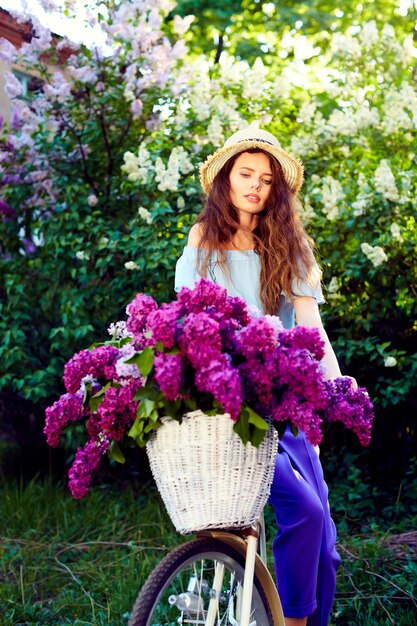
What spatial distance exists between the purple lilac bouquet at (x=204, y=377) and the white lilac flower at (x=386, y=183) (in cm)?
272

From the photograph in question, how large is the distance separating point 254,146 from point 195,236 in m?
0.37

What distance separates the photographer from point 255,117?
18.4ft

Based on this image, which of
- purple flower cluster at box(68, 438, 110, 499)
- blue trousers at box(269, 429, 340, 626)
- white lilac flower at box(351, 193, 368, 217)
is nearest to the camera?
purple flower cluster at box(68, 438, 110, 499)

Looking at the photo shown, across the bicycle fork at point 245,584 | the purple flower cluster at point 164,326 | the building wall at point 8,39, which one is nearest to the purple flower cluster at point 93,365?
the purple flower cluster at point 164,326

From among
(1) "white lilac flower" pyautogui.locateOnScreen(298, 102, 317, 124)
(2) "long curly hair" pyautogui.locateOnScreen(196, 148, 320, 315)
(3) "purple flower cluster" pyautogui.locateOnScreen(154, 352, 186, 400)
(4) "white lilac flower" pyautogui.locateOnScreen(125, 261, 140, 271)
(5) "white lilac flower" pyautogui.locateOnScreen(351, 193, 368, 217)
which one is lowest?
(3) "purple flower cluster" pyautogui.locateOnScreen(154, 352, 186, 400)

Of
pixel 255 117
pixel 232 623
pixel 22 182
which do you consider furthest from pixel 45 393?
pixel 232 623

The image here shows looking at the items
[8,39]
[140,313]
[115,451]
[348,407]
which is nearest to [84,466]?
[115,451]

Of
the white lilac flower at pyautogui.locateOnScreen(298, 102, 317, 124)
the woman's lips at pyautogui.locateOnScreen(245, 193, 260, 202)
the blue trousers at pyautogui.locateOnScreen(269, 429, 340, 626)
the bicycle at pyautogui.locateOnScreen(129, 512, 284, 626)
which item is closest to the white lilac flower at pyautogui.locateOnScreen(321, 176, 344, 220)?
the white lilac flower at pyautogui.locateOnScreen(298, 102, 317, 124)

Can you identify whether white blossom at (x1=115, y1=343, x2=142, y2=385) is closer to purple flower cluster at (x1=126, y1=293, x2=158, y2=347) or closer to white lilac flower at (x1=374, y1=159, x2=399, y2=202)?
purple flower cluster at (x1=126, y1=293, x2=158, y2=347)

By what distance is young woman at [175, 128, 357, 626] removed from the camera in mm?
2607

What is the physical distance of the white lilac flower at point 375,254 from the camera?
14.9ft

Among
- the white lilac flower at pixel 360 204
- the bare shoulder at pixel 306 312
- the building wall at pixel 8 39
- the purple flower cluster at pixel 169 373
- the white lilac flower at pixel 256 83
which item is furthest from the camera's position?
the building wall at pixel 8 39

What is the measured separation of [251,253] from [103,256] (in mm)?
2463

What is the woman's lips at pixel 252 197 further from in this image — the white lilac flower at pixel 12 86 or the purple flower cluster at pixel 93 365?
the white lilac flower at pixel 12 86
